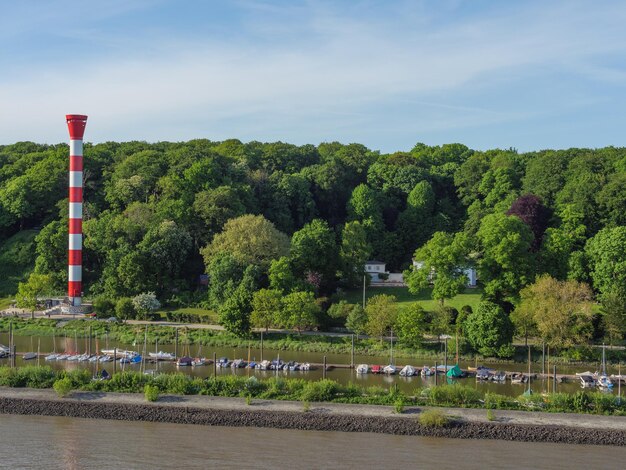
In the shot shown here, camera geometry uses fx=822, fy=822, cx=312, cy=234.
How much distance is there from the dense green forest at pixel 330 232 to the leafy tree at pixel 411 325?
0.37 ft

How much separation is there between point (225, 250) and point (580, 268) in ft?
96.2

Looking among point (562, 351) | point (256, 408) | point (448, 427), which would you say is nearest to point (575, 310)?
point (562, 351)

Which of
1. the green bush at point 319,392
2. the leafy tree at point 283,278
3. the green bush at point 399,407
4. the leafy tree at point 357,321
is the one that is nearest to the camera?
the green bush at point 399,407

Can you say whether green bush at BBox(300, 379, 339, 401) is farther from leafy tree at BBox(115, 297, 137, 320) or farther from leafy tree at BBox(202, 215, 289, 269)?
leafy tree at BBox(115, 297, 137, 320)

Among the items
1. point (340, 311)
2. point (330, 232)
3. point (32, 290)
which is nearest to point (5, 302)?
point (32, 290)

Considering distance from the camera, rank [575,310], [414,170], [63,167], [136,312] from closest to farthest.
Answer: [575,310] < [136,312] < [63,167] < [414,170]

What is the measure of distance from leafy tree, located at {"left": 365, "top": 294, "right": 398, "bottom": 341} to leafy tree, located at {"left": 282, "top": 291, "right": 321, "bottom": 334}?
4.40 m

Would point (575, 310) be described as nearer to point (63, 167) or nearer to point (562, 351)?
point (562, 351)

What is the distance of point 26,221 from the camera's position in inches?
3492

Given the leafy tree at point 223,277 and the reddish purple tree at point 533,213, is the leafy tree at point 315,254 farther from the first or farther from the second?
the reddish purple tree at point 533,213

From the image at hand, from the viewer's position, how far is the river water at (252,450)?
1287 inches

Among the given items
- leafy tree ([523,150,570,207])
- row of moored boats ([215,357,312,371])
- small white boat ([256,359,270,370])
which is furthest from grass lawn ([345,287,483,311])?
small white boat ([256,359,270,370])

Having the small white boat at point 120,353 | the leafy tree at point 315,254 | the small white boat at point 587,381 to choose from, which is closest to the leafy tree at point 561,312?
the small white boat at point 587,381

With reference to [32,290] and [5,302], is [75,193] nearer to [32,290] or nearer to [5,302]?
[32,290]
